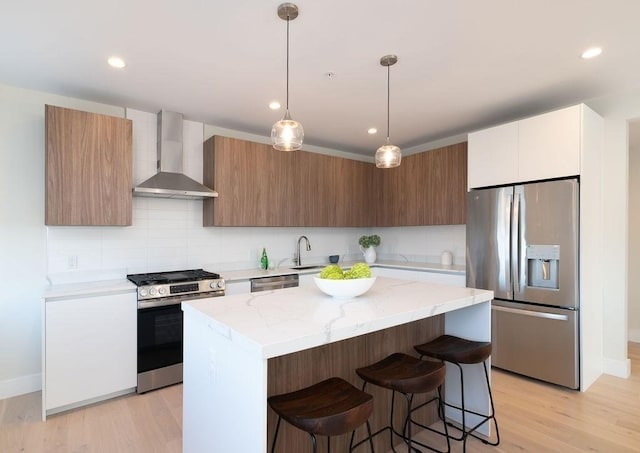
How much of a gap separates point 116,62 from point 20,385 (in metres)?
2.75

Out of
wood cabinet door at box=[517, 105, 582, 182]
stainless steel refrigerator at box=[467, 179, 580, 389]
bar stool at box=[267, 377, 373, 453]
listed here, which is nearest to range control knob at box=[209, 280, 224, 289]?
bar stool at box=[267, 377, 373, 453]

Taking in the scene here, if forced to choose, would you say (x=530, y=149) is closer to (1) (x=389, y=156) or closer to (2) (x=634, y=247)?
(1) (x=389, y=156)

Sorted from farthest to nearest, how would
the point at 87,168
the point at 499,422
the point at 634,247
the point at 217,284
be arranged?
1. the point at 634,247
2. the point at 217,284
3. the point at 87,168
4. the point at 499,422

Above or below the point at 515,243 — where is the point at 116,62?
above

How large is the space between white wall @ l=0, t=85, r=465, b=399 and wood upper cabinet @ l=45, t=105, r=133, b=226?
1.23ft

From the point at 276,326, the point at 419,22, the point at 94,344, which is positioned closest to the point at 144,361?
the point at 94,344

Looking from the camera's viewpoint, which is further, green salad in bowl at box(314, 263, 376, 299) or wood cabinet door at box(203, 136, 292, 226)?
wood cabinet door at box(203, 136, 292, 226)

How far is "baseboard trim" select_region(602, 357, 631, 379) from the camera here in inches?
123

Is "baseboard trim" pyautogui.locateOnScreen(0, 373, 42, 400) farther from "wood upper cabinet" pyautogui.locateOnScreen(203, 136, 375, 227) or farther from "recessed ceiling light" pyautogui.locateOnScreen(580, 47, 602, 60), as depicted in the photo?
"recessed ceiling light" pyautogui.locateOnScreen(580, 47, 602, 60)

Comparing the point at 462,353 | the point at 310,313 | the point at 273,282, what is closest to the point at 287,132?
the point at 310,313

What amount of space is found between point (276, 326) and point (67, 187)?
242 centimetres

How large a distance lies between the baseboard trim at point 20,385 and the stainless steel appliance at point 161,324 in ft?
3.01

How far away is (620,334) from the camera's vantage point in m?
3.16

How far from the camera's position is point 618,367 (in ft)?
10.3
